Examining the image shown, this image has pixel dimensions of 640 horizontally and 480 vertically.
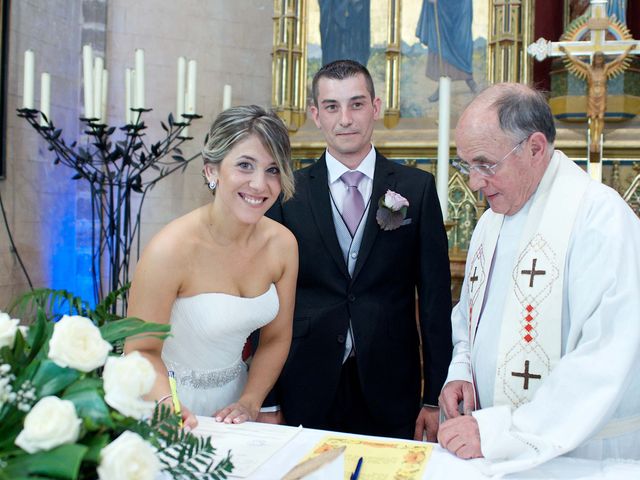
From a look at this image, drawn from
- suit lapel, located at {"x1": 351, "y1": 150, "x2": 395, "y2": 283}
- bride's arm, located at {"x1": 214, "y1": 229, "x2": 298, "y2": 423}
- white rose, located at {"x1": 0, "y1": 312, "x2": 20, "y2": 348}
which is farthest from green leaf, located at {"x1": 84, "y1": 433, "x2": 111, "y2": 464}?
suit lapel, located at {"x1": 351, "y1": 150, "x2": 395, "y2": 283}

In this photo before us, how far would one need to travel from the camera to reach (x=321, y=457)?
147 cm

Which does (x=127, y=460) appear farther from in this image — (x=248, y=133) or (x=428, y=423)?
(x=428, y=423)

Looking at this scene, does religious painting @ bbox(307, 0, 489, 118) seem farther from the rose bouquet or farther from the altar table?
the rose bouquet

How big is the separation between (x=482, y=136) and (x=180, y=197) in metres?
4.49

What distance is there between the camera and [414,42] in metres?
6.25

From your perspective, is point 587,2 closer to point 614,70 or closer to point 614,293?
point 614,70

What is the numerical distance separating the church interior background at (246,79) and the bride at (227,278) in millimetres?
3264

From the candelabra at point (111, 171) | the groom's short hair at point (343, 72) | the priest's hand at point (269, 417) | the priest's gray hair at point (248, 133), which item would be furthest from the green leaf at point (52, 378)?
the candelabra at point (111, 171)

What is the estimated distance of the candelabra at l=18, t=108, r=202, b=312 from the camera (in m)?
4.86

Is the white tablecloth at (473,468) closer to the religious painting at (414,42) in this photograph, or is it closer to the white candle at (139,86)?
the white candle at (139,86)

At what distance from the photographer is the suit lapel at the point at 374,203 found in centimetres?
282

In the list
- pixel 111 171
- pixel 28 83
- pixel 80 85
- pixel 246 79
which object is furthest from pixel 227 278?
pixel 246 79

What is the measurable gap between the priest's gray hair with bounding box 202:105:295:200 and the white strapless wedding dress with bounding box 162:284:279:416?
441mm

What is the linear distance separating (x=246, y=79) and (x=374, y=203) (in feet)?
13.2
